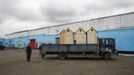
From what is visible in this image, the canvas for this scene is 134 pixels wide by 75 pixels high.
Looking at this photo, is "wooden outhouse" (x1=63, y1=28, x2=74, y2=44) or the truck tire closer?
the truck tire

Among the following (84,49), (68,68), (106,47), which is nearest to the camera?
(68,68)

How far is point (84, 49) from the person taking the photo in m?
21.7

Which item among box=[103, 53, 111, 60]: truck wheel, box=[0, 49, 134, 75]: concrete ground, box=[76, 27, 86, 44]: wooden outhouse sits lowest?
box=[0, 49, 134, 75]: concrete ground

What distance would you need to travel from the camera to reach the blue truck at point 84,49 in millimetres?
21438

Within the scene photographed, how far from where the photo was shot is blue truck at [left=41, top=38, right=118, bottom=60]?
21438 millimetres

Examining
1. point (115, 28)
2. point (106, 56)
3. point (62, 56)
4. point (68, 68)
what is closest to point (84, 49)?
point (106, 56)

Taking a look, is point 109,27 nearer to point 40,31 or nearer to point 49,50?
point 49,50

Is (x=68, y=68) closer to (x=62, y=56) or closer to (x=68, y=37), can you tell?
(x=62, y=56)

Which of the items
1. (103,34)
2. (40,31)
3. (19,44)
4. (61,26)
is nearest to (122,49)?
(103,34)

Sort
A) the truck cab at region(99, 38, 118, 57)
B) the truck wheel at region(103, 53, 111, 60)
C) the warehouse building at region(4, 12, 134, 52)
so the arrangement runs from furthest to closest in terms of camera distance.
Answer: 1. the warehouse building at region(4, 12, 134, 52)
2. the truck cab at region(99, 38, 118, 57)
3. the truck wheel at region(103, 53, 111, 60)

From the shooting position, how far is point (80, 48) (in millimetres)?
21828

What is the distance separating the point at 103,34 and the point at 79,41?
10.5m

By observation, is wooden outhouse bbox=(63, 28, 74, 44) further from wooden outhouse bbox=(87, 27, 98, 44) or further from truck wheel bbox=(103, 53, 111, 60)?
truck wheel bbox=(103, 53, 111, 60)

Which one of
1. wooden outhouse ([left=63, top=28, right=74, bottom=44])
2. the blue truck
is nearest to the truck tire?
the blue truck
